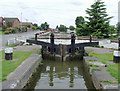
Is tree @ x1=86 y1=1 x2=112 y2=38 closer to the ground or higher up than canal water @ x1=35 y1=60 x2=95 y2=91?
higher up

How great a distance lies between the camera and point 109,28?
3106cm

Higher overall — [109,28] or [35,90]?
[109,28]

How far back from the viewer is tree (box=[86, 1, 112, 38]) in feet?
101

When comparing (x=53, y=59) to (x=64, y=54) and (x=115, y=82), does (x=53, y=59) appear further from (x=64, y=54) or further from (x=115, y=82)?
(x=115, y=82)

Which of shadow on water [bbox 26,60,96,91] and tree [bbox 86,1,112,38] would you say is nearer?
shadow on water [bbox 26,60,96,91]

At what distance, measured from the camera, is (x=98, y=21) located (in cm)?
3138

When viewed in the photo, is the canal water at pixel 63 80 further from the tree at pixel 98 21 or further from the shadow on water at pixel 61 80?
the tree at pixel 98 21

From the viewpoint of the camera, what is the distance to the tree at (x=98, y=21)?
101 feet

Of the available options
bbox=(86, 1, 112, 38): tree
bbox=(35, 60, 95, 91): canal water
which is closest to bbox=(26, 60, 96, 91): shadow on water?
bbox=(35, 60, 95, 91): canal water

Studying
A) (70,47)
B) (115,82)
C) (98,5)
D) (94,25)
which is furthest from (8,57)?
(98,5)

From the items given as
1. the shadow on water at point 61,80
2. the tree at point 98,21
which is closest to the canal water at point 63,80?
the shadow on water at point 61,80

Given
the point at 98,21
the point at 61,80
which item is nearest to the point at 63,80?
the point at 61,80

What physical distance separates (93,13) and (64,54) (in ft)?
65.9

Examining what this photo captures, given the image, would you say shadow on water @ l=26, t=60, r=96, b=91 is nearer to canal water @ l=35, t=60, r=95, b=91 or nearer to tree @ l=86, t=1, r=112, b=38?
canal water @ l=35, t=60, r=95, b=91
